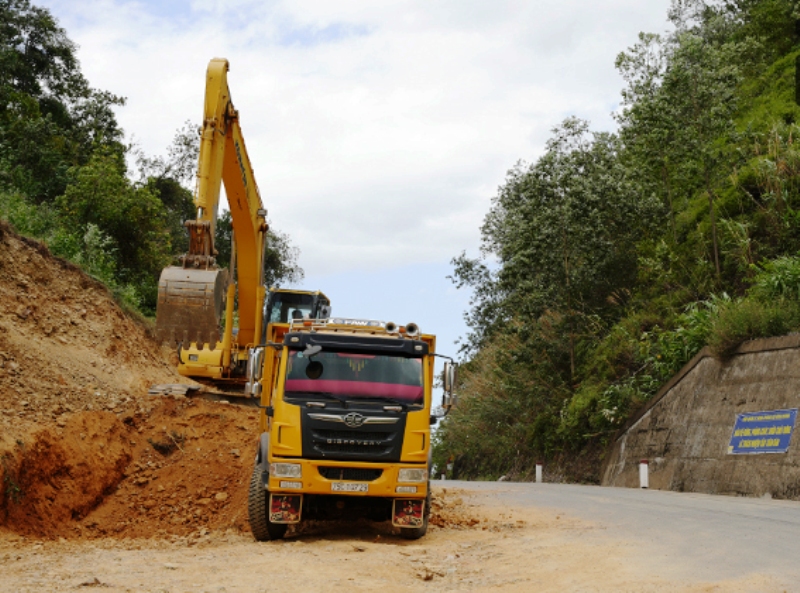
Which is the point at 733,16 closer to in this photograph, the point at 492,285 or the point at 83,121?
the point at 492,285

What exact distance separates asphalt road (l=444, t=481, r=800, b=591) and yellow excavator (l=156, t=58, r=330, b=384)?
625cm

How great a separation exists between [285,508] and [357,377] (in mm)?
1978

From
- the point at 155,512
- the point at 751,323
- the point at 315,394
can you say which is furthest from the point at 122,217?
the point at 315,394

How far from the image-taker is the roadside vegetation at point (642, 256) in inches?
1091

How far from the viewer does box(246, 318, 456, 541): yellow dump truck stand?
1245 centimetres

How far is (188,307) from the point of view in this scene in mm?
13656

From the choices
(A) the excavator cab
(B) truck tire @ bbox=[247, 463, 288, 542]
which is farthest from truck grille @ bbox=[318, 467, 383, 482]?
(A) the excavator cab

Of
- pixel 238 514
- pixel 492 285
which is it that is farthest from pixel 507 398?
pixel 238 514

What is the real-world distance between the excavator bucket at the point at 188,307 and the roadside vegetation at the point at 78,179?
645 inches

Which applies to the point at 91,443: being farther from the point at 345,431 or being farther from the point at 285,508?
the point at 345,431

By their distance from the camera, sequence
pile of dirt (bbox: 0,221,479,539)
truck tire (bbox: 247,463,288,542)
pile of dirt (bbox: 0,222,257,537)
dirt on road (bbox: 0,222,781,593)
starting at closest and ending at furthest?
1. dirt on road (bbox: 0,222,781,593)
2. truck tire (bbox: 247,463,288,542)
3. pile of dirt (bbox: 0,221,479,539)
4. pile of dirt (bbox: 0,222,257,537)

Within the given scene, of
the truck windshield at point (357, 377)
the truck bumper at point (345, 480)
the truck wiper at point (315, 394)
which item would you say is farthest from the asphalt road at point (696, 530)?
the truck wiper at point (315, 394)

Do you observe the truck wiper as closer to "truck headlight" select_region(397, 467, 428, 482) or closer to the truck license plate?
the truck license plate

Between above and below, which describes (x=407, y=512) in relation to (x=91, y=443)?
below
